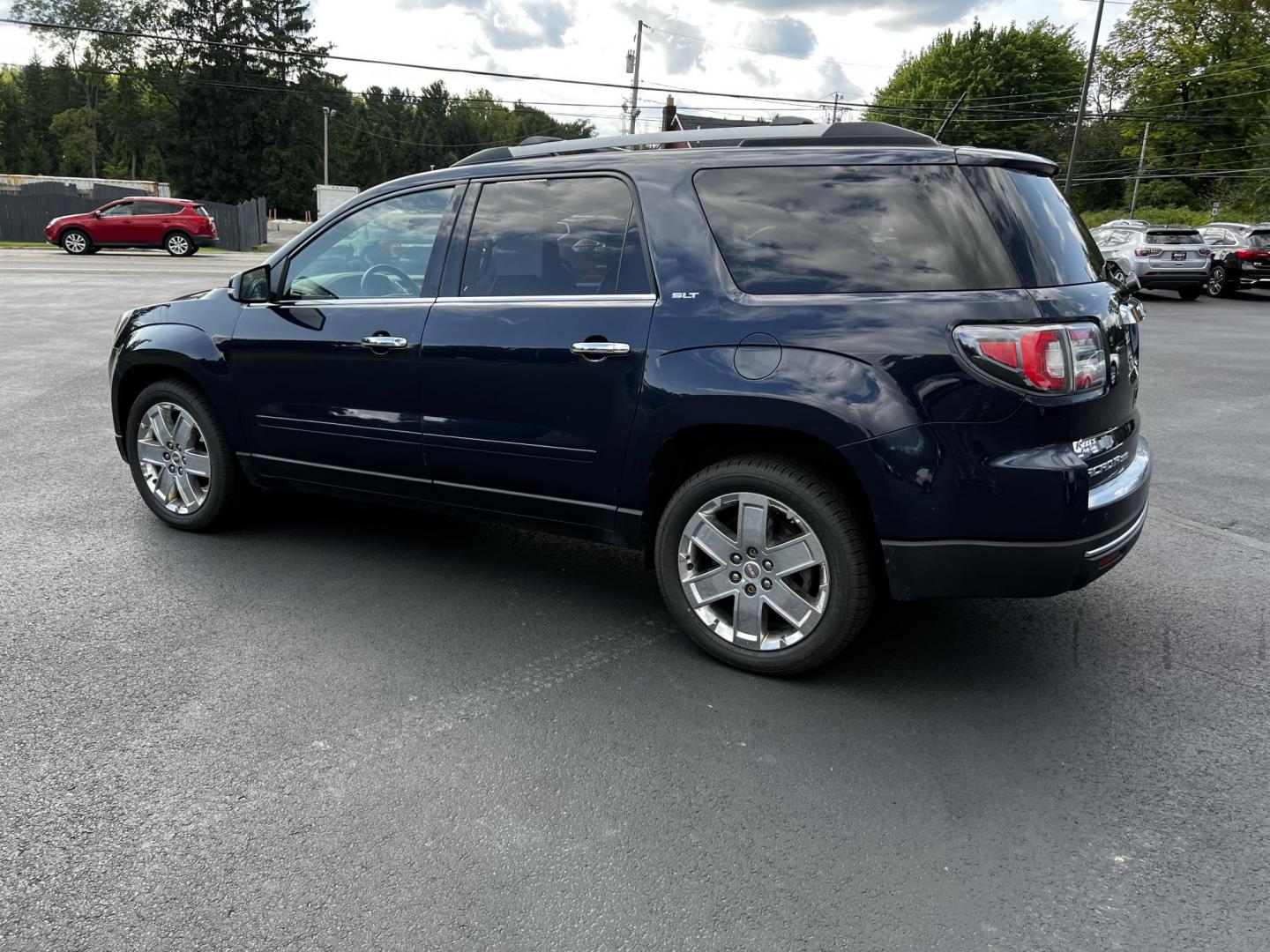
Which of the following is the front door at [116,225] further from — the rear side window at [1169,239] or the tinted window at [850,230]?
the tinted window at [850,230]

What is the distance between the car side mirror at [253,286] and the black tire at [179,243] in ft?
96.8

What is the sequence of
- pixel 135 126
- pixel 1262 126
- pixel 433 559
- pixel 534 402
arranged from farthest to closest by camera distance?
pixel 135 126 → pixel 1262 126 → pixel 433 559 → pixel 534 402

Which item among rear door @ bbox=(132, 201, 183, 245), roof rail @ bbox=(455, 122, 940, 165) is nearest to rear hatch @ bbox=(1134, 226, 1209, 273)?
roof rail @ bbox=(455, 122, 940, 165)

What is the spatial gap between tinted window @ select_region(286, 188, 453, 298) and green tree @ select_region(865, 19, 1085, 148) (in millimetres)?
68074

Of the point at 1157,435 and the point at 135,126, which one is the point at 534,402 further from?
the point at 135,126

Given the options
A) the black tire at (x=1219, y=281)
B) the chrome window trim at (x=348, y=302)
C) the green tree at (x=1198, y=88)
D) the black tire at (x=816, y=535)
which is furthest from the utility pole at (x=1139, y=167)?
the black tire at (x=816, y=535)

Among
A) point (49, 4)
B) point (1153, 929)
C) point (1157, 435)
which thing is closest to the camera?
point (1153, 929)

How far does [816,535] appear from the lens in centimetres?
347

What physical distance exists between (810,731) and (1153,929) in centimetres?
116

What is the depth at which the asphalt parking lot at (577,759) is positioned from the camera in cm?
241

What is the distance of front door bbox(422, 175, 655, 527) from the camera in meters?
3.80

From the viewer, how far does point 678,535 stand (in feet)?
12.3

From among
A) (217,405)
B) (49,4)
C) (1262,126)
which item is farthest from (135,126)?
(217,405)

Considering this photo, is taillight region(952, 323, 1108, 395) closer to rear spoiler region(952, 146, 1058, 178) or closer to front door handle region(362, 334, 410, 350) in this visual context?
rear spoiler region(952, 146, 1058, 178)
